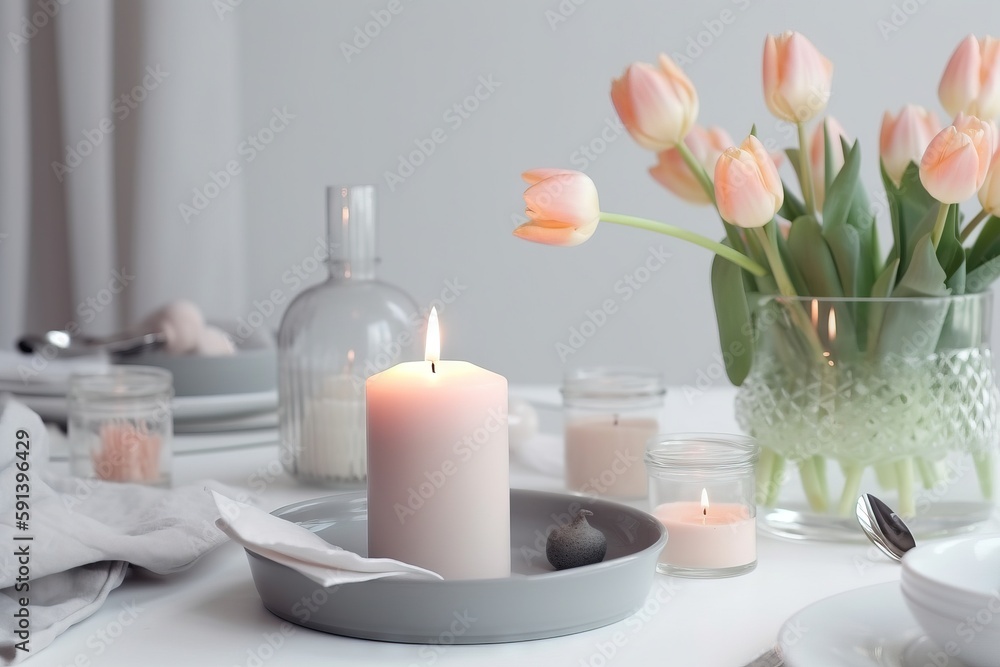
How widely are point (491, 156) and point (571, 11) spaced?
0.38 metres

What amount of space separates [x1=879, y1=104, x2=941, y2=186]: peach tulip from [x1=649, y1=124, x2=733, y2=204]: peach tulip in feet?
0.40

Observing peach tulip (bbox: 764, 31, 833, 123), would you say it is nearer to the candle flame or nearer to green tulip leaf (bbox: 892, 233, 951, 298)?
green tulip leaf (bbox: 892, 233, 951, 298)

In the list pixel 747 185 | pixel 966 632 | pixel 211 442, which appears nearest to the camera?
pixel 966 632

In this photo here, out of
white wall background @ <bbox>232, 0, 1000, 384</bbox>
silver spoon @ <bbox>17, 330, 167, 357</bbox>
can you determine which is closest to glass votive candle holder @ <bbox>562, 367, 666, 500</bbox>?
silver spoon @ <bbox>17, 330, 167, 357</bbox>

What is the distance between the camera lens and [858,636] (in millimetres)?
489

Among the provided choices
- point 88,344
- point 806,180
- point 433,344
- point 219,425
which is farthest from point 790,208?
point 88,344

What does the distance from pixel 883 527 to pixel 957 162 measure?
24 cm

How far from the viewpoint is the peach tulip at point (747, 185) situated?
649mm

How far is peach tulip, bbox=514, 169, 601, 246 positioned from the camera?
655 mm

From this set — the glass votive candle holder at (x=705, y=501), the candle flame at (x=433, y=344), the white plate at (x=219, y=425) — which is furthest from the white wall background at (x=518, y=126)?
the candle flame at (x=433, y=344)

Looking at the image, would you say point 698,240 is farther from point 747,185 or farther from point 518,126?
point 518,126

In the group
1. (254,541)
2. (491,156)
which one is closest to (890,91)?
(491,156)

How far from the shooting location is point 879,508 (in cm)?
70

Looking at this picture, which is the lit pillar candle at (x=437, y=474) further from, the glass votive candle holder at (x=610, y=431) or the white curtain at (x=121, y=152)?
the white curtain at (x=121, y=152)
